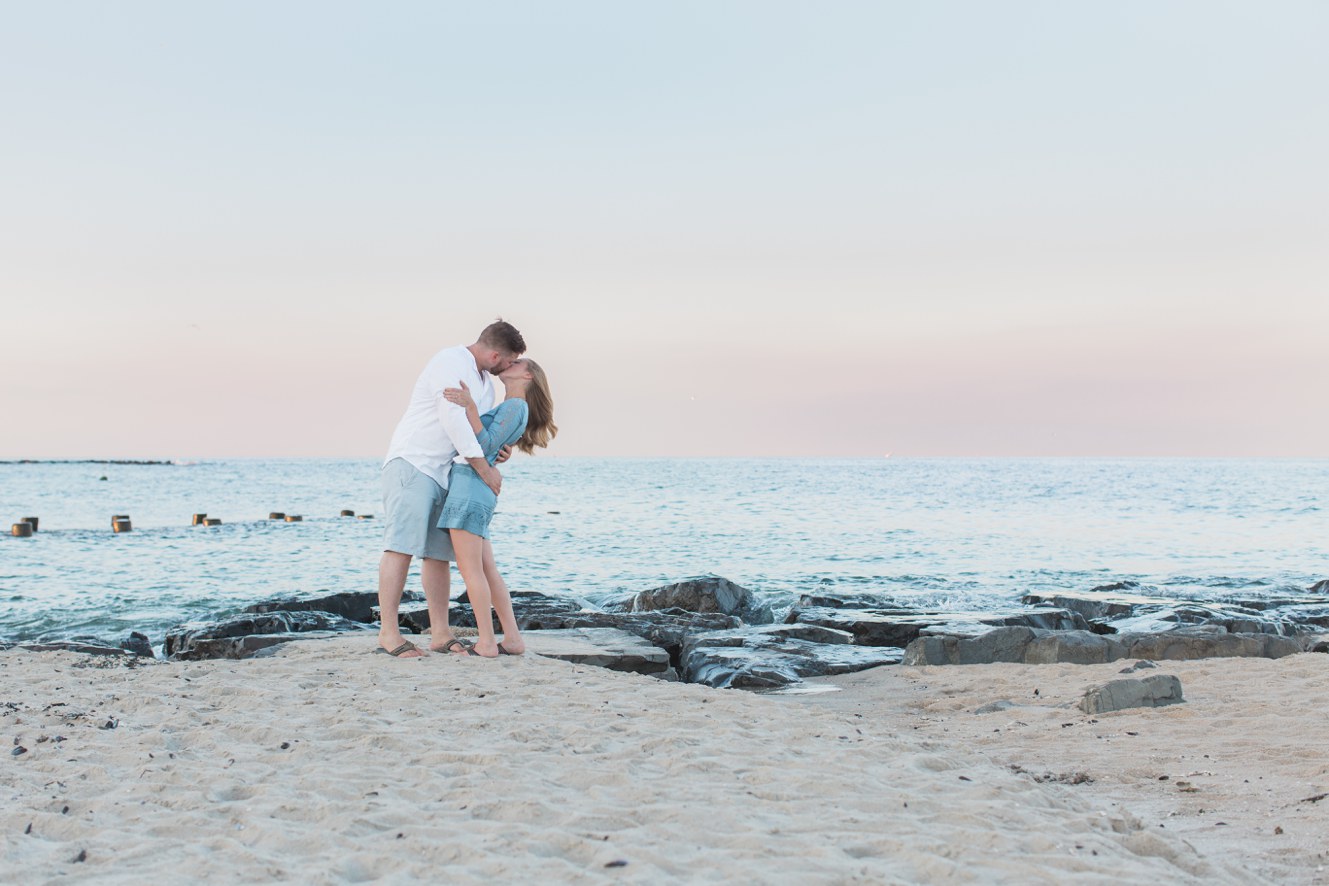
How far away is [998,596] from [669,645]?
804cm

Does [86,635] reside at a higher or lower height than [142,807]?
lower

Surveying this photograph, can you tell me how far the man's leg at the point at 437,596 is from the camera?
24.1 feet

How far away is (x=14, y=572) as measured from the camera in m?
18.2

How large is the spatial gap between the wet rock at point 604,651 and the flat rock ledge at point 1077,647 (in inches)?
85.2

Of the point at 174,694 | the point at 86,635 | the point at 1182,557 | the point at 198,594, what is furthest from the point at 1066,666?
the point at 1182,557

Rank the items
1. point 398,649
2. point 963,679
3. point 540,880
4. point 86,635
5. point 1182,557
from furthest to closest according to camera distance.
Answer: point 1182,557, point 86,635, point 963,679, point 398,649, point 540,880

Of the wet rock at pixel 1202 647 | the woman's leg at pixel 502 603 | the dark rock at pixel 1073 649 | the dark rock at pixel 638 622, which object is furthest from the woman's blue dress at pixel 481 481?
the wet rock at pixel 1202 647

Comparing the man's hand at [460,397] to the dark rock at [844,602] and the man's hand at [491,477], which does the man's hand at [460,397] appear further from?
the dark rock at [844,602]

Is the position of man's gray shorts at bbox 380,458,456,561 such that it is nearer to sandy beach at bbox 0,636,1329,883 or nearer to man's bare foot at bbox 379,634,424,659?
man's bare foot at bbox 379,634,424,659

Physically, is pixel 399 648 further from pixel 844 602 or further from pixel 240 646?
pixel 844 602

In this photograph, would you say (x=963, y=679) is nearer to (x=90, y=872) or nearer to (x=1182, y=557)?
(x=90, y=872)

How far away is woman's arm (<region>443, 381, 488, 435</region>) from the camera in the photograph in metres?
6.84

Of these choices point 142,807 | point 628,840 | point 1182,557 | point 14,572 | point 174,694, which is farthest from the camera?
point 1182,557

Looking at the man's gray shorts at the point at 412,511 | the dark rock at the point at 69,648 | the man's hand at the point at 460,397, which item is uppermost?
the man's hand at the point at 460,397
